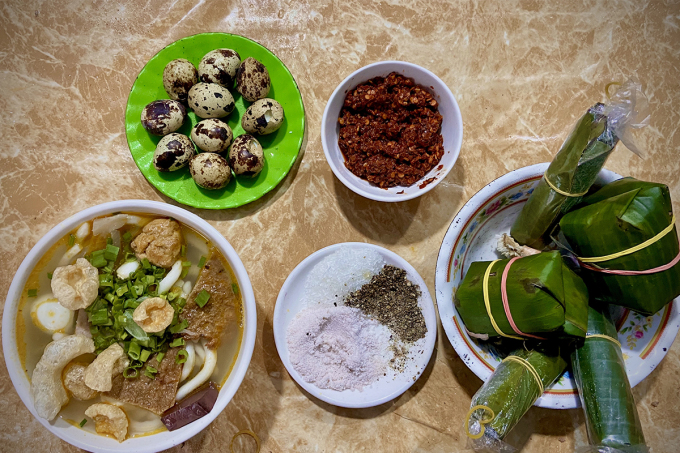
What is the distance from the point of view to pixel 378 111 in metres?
1.40

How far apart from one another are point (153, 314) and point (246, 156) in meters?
0.52

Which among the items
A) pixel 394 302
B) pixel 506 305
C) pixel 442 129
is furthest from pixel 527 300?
pixel 442 129

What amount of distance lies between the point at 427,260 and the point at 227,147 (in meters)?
0.75

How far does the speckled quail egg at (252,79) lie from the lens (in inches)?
54.0

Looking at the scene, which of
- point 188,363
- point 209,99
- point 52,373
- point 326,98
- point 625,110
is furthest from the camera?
point 326,98

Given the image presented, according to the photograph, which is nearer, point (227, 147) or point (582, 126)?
point (582, 126)

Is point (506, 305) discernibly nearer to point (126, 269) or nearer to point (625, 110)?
point (625, 110)

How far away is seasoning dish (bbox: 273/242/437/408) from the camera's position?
135 centimetres

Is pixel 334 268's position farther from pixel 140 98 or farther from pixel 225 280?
pixel 140 98

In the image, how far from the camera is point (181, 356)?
1253 millimetres

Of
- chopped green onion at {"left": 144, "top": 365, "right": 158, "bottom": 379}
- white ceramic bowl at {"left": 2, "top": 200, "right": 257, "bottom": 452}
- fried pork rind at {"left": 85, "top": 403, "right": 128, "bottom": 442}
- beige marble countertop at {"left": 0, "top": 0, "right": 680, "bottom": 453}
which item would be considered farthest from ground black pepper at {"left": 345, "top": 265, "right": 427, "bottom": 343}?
fried pork rind at {"left": 85, "top": 403, "right": 128, "bottom": 442}

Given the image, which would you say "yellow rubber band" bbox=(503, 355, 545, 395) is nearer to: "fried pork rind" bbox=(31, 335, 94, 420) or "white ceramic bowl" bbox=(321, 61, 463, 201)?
"white ceramic bowl" bbox=(321, 61, 463, 201)

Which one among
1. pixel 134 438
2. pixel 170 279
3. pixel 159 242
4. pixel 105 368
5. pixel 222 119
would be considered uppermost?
pixel 222 119

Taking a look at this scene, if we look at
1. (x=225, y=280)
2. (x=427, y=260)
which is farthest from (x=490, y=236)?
(x=225, y=280)
